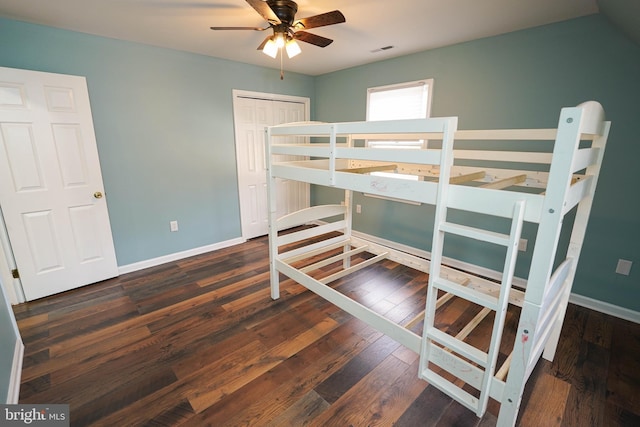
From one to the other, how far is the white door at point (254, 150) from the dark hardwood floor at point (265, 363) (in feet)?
5.15

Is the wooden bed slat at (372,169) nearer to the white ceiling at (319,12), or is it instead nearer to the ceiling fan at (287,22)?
the ceiling fan at (287,22)

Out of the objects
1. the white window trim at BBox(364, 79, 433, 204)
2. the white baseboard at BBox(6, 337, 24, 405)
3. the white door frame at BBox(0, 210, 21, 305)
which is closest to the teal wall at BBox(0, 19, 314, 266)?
the white door frame at BBox(0, 210, 21, 305)

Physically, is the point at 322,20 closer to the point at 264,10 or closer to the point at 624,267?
the point at 264,10

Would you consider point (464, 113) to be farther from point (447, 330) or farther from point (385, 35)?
point (447, 330)

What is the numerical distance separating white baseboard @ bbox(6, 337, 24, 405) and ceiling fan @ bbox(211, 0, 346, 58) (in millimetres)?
2569

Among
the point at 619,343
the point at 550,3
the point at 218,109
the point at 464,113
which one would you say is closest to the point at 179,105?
the point at 218,109

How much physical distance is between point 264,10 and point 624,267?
3420 millimetres

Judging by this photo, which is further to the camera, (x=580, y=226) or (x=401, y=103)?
(x=401, y=103)

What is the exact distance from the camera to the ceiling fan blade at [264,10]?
172 centimetres

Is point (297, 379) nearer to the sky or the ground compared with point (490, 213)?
nearer to the ground

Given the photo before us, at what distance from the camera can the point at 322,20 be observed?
1912 millimetres

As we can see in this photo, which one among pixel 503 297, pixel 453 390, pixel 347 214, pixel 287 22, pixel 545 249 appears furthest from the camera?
pixel 347 214

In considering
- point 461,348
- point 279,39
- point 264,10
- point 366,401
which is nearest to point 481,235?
point 461,348

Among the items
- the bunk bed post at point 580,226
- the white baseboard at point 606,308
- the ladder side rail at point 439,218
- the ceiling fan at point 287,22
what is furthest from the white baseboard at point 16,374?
the white baseboard at point 606,308
